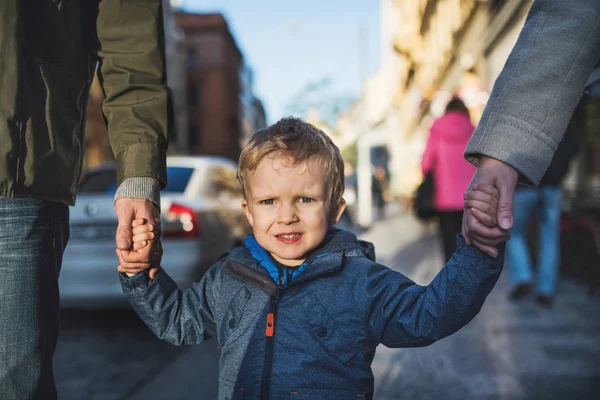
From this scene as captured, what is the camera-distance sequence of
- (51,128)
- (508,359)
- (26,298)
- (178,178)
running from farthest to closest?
(178,178)
(508,359)
(51,128)
(26,298)

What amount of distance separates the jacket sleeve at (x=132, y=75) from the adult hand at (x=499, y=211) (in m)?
0.96

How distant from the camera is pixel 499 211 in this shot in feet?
4.22

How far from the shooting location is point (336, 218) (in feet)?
6.35

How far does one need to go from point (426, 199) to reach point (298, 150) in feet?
12.3

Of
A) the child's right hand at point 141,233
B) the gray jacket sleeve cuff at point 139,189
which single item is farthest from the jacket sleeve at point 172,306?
the gray jacket sleeve cuff at point 139,189

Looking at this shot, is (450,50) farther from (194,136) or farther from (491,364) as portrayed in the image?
(194,136)

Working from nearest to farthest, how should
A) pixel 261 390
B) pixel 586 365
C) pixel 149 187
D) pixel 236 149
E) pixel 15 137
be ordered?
pixel 15 137 < pixel 261 390 < pixel 149 187 < pixel 586 365 < pixel 236 149

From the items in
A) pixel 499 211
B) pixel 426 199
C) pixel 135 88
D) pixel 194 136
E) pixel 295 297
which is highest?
pixel 135 88

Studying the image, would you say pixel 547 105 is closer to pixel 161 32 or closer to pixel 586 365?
pixel 161 32

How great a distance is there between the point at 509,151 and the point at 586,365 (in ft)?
8.78

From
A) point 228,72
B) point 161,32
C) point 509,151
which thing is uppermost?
point 161,32

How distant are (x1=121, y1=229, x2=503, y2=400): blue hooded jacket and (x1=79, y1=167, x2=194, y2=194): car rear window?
3449mm

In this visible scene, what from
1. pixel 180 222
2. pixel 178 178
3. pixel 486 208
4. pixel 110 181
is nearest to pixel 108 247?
pixel 180 222

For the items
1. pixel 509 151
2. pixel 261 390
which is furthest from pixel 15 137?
pixel 509 151
